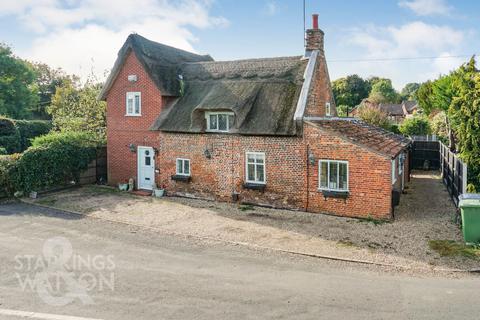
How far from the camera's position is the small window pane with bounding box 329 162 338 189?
16.2 m

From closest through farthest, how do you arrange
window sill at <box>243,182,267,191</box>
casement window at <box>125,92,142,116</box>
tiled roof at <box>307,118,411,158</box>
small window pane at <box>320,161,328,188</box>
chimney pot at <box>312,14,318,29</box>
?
tiled roof at <box>307,118,411,158</box> < small window pane at <box>320,161,328,188</box> < window sill at <box>243,182,267,191</box> < chimney pot at <box>312,14,318,29</box> < casement window at <box>125,92,142,116</box>

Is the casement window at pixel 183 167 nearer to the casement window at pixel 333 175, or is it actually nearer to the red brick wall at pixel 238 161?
the red brick wall at pixel 238 161

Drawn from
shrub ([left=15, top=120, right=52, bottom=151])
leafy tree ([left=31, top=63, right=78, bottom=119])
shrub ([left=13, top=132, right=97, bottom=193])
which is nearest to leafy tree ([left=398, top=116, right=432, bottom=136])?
shrub ([left=13, top=132, right=97, bottom=193])

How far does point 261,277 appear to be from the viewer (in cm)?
1008

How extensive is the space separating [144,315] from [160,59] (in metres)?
16.7

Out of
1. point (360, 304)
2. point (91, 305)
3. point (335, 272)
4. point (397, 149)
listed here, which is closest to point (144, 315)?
point (91, 305)

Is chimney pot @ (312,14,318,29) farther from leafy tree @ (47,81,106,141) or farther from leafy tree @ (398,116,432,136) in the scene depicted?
leafy tree @ (398,116,432,136)

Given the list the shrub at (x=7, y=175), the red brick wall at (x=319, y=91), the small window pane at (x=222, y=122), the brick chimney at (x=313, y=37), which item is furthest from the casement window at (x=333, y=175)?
the shrub at (x=7, y=175)

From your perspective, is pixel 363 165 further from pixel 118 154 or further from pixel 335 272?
pixel 118 154

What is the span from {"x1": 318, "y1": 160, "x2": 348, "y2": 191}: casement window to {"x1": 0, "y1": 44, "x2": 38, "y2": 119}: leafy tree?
150 feet

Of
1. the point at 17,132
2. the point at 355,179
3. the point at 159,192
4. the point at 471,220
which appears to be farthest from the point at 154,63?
the point at 17,132

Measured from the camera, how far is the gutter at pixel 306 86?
1695 centimetres

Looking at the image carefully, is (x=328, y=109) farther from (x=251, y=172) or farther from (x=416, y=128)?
(x=416, y=128)

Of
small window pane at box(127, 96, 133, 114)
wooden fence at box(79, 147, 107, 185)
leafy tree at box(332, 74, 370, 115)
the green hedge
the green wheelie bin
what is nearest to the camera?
the green wheelie bin
